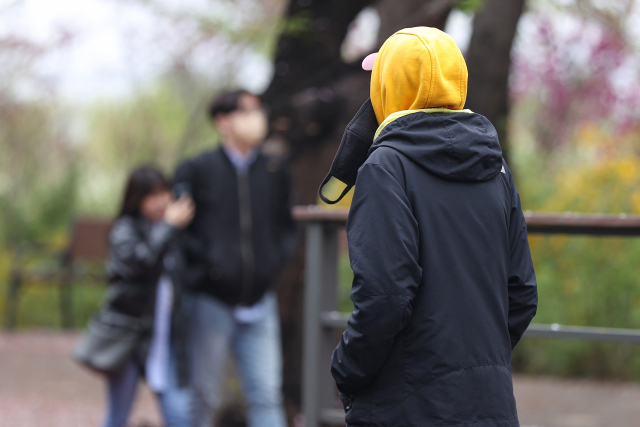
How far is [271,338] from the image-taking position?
12.5 ft

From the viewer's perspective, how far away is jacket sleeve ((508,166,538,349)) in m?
1.93

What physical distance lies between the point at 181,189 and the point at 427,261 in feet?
7.57

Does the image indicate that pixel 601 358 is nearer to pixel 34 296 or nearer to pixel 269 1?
pixel 269 1

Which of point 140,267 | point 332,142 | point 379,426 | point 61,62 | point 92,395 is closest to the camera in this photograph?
point 379,426

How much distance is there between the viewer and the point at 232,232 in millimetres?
3777

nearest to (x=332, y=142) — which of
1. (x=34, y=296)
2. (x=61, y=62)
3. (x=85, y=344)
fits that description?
(x=85, y=344)

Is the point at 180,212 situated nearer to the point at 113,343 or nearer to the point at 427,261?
the point at 113,343

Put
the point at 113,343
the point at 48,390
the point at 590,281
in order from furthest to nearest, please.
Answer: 1. the point at 590,281
2. the point at 48,390
3. the point at 113,343

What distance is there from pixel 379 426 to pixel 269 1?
30.0 feet

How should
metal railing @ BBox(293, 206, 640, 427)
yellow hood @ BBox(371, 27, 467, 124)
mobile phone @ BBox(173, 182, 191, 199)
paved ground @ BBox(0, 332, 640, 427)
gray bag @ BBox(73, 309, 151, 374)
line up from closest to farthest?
yellow hood @ BBox(371, 27, 467, 124) → metal railing @ BBox(293, 206, 640, 427) → gray bag @ BBox(73, 309, 151, 374) → mobile phone @ BBox(173, 182, 191, 199) → paved ground @ BBox(0, 332, 640, 427)

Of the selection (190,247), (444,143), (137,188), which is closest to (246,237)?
(190,247)

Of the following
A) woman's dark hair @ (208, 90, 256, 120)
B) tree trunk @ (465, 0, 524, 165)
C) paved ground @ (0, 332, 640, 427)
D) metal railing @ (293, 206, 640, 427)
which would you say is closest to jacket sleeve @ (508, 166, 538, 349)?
metal railing @ (293, 206, 640, 427)

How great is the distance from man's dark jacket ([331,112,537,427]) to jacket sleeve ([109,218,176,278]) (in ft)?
6.80

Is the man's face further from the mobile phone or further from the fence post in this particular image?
the fence post
